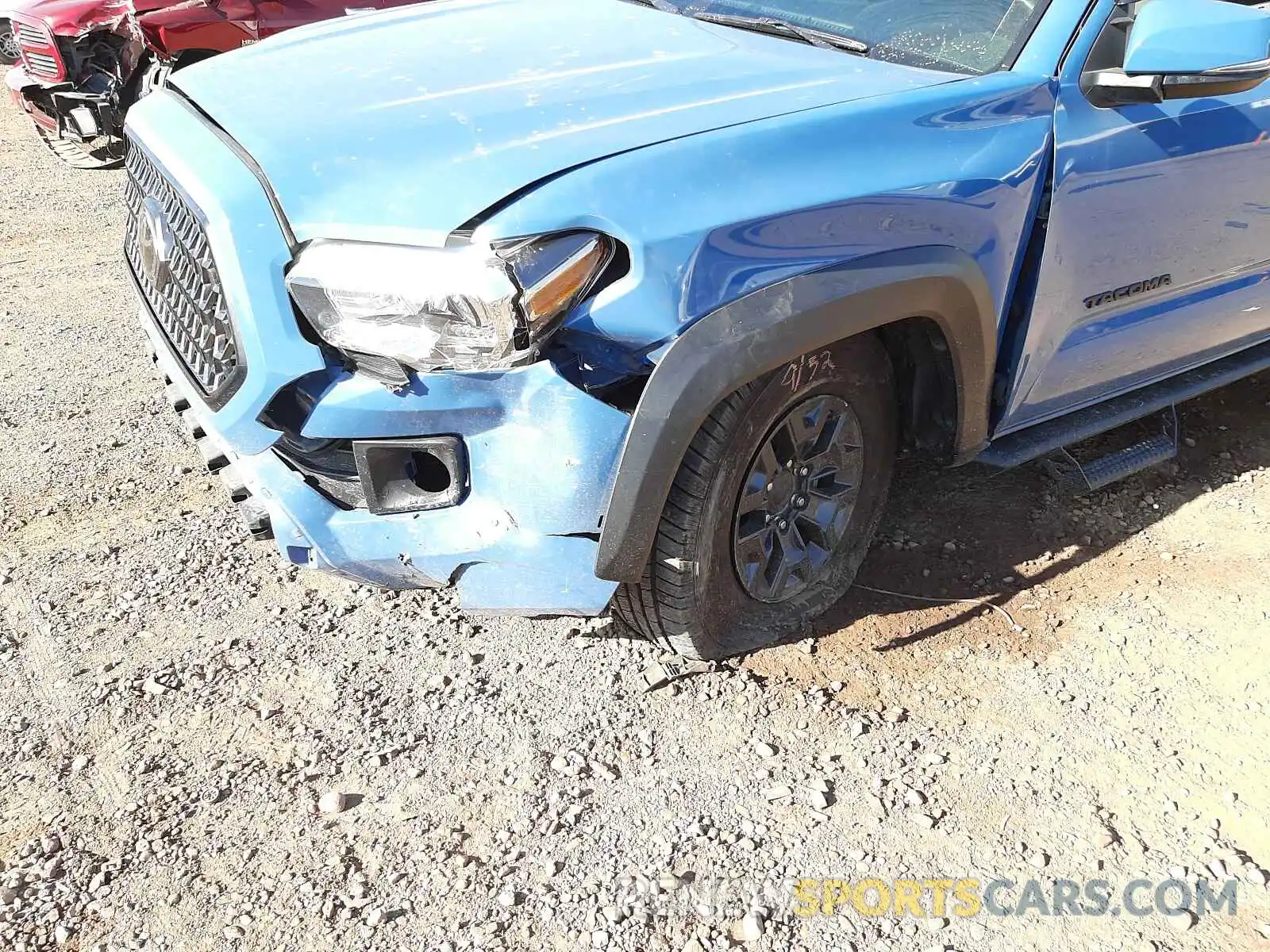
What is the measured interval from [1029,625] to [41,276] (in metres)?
4.87

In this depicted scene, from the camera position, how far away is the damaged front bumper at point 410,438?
2002 millimetres

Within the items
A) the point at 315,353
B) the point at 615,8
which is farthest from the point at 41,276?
the point at 315,353

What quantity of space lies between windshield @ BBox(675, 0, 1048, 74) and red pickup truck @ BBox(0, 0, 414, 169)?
5.09 meters

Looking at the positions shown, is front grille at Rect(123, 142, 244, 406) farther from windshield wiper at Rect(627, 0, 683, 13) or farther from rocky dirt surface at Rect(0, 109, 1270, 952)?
windshield wiper at Rect(627, 0, 683, 13)

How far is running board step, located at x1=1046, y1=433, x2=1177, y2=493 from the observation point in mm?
3168

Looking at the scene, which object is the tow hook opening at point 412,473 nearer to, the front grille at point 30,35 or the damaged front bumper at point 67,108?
the damaged front bumper at point 67,108

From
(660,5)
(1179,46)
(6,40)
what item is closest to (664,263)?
(1179,46)

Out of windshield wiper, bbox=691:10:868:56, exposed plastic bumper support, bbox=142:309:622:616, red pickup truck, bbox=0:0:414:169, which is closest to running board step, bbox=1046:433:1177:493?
windshield wiper, bbox=691:10:868:56

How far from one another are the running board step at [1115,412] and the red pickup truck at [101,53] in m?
5.77

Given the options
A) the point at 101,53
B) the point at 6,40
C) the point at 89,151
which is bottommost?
the point at 89,151

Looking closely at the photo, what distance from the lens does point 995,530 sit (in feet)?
11.0

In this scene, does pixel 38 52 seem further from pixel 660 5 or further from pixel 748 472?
pixel 748 472

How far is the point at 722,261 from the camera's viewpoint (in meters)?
2.04

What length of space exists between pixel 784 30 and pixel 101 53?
219 inches
